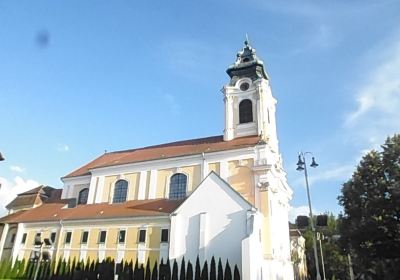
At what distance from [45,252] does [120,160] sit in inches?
499

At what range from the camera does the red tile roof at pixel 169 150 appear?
35009 millimetres

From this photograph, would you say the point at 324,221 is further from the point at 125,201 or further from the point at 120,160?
the point at 120,160

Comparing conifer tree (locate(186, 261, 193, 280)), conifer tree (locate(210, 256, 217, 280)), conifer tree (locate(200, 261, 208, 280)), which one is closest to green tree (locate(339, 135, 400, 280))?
conifer tree (locate(210, 256, 217, 280))

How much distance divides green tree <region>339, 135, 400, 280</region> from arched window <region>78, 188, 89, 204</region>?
28.4m

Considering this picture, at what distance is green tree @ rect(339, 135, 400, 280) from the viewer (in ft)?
81.3

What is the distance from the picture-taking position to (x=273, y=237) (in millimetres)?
29359

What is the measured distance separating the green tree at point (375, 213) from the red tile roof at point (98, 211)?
1520 cm

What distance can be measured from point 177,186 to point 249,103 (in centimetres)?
1259

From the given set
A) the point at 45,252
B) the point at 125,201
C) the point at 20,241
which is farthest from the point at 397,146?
the point at 20,241

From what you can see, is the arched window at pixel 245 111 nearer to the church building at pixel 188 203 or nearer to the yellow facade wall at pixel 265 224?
the church building at pixel 188 203

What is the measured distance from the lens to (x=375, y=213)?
25.2m

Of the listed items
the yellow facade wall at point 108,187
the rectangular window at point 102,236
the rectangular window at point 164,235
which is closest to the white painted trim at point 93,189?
the yellow facade wall at point 108,187

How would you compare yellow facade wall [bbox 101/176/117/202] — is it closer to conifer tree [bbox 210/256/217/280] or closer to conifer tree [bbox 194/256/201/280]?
conifer tree [bbox 194/256/201/280]

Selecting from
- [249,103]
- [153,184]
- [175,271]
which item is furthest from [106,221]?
[249,103]
